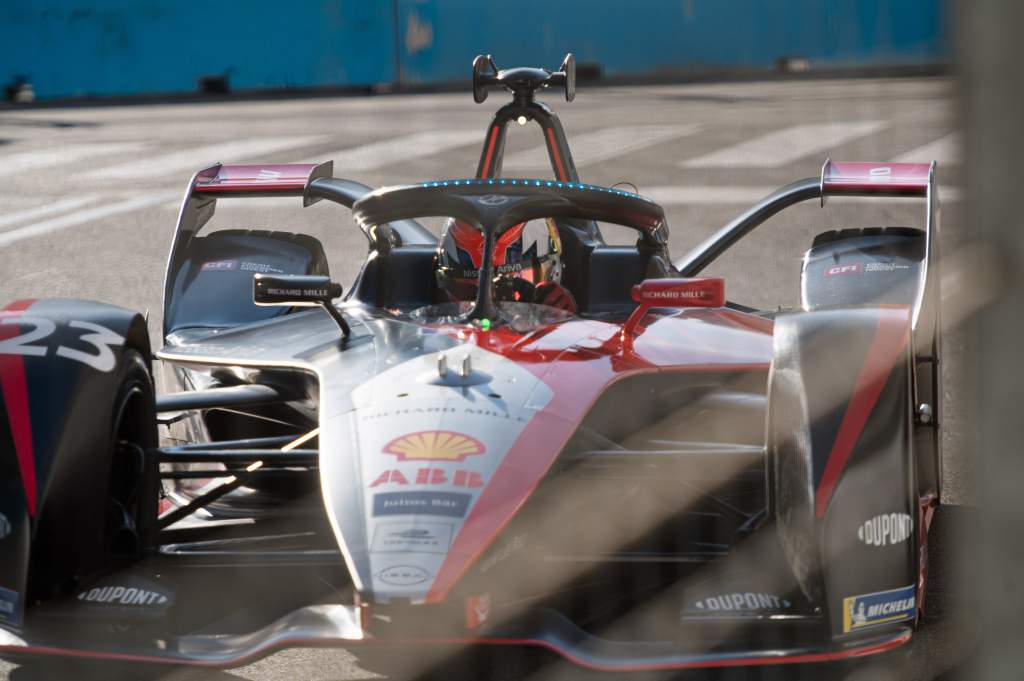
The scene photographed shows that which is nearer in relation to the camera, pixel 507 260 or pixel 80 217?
pixel 507 260

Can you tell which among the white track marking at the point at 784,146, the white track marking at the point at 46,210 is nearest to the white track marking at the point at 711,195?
the white track marking at the point at 784,146

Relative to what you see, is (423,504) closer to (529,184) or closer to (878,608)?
(878,608)

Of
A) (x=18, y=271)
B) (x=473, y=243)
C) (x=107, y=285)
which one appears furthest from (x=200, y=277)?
(x=18, y=271)

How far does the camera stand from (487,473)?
9.56 feet

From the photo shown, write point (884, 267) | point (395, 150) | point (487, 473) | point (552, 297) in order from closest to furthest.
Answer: point (487, 473), point (552, 297), point (884, 267), point (395, 150)

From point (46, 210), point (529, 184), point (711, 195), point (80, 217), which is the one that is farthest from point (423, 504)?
point (46, 210)

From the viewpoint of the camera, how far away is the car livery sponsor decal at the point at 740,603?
2795 mm

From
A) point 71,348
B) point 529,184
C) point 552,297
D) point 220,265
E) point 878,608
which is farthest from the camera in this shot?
point 220,265

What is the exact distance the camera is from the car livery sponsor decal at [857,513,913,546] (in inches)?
110

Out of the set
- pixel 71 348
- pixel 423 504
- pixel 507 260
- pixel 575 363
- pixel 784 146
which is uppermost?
pixel 784 146

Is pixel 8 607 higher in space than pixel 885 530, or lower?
lower

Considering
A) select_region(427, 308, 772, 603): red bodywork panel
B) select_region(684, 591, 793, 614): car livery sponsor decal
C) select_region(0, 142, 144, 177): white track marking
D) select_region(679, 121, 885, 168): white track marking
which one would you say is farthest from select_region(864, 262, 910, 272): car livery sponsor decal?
select_region(0, 142, 144, 177): white track marking

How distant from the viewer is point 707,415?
3891 mm

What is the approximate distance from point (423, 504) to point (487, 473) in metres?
0.19
